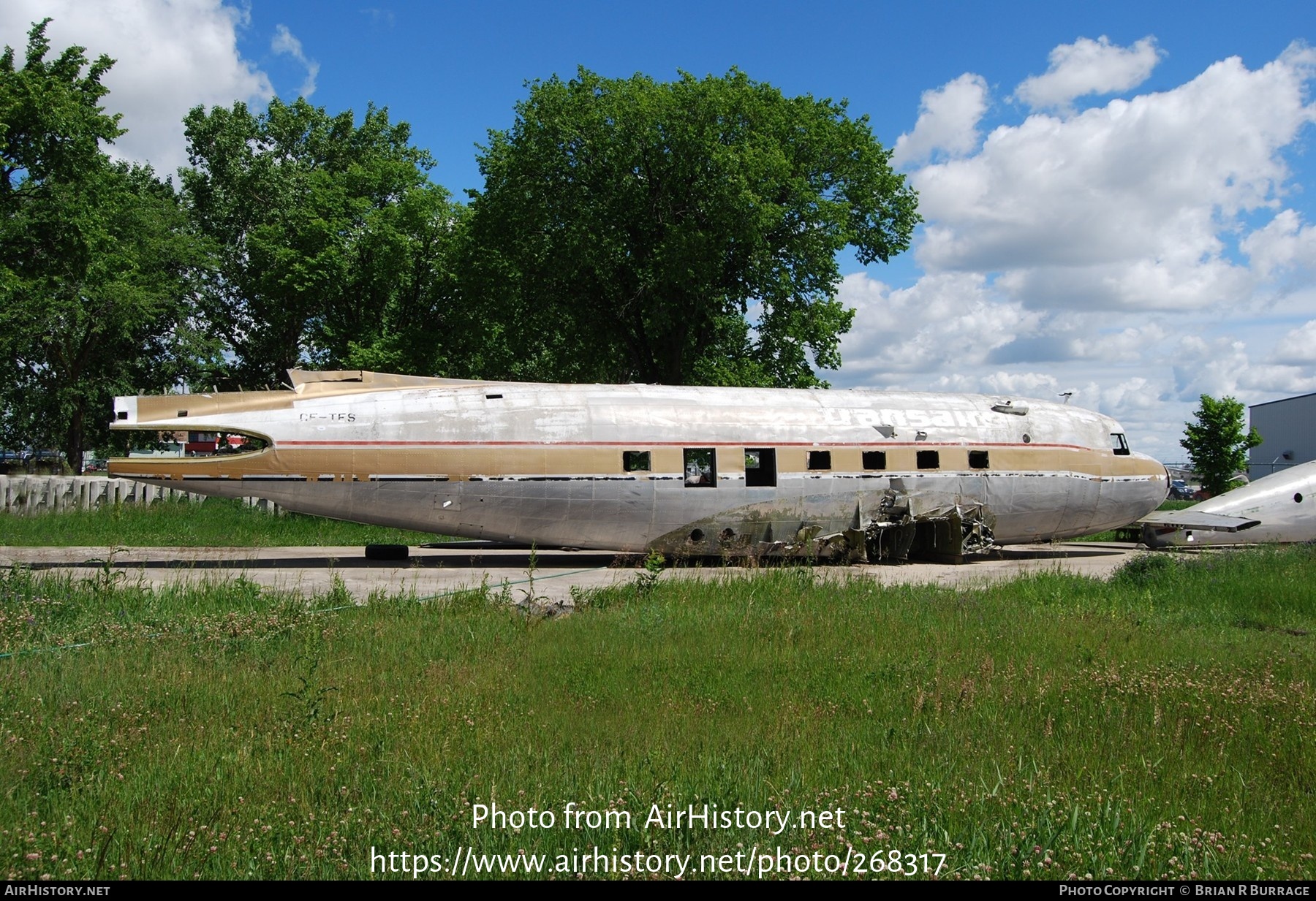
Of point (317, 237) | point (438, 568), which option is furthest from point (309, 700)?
point (317, 237)

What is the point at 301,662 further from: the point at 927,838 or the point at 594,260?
the point at 594,260

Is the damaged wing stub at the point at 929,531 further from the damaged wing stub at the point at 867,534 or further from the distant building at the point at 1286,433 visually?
the distant building at the point at 1286,433

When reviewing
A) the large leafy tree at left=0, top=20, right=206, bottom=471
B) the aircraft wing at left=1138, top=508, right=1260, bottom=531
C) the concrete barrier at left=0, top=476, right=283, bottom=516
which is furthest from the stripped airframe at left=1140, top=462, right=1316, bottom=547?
the large leafy tree at left=0, top=20, right=206, bottom=471

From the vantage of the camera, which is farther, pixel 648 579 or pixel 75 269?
pixel 75 269

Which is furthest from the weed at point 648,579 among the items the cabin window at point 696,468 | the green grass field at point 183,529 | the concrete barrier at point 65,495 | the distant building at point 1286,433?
the distant building at point 1286,433

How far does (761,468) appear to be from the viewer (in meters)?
19.7

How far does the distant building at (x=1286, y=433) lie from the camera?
67188 mm

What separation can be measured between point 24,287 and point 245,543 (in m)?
16.7

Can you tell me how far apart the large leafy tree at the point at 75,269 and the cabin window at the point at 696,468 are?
25209 mm

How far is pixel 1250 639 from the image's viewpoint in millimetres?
10641

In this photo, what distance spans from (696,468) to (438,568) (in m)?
6.15

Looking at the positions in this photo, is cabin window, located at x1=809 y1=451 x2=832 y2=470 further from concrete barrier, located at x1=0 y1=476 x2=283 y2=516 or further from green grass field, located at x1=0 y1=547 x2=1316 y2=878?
concrete barrier, located at x1=0 y1=476 x2=283 y2=516

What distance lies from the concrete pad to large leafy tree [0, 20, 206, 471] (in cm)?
1632

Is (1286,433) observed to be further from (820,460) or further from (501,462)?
(501,462)
